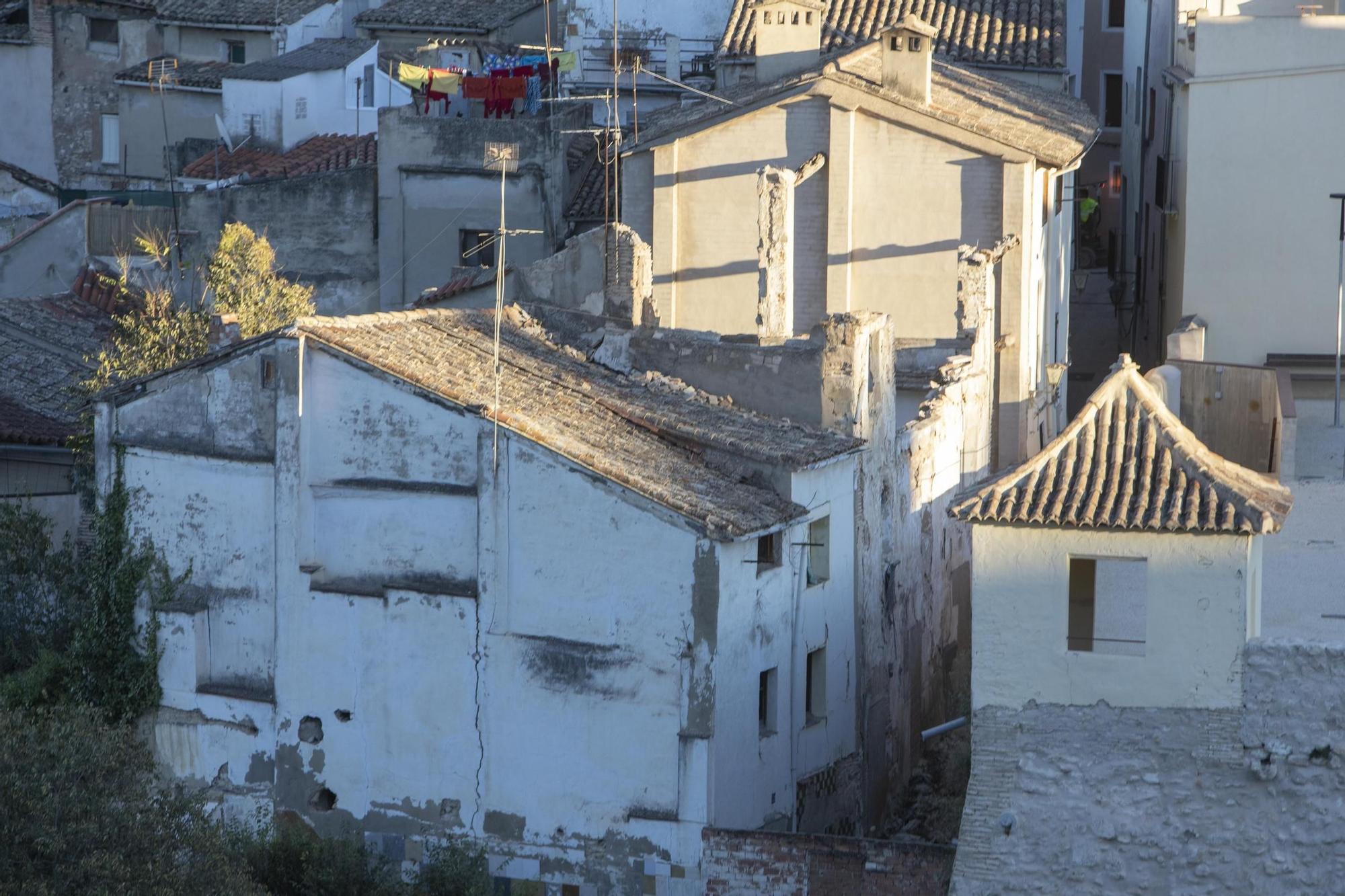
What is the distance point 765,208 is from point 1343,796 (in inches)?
513

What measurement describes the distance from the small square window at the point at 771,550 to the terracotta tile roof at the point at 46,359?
9876mm

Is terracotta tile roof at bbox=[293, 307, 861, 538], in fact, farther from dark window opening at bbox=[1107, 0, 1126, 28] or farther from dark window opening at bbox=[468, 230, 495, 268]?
dark window opening at bbox=[1107, 0, 1126, 28]

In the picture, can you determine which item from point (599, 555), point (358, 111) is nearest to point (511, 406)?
point (599, 555)

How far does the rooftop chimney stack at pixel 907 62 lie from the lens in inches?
1298

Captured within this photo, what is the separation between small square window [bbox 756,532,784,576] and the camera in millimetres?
24281

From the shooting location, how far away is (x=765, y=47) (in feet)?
119

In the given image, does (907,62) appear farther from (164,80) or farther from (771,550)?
(164,80)

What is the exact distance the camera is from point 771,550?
2439 centimetres

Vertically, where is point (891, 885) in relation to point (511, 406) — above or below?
below

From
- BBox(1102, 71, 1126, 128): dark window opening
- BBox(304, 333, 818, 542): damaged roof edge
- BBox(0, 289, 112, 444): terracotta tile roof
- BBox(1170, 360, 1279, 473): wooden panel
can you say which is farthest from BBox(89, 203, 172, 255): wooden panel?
BBox(1102, 71, 1126, 128): dark window opening

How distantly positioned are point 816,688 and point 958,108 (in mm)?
11077

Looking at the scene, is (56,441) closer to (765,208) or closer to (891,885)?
(765,208)

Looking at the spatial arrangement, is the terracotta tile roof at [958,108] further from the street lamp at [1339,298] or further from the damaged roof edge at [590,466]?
the damaged roof edge at [590,466]

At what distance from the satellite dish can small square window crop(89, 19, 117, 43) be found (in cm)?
636
